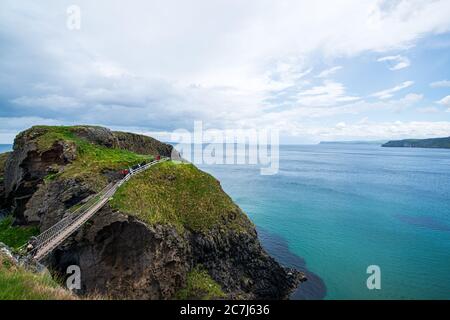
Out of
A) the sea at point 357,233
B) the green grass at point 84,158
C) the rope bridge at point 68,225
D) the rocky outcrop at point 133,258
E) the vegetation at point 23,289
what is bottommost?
the sea at point 357,233

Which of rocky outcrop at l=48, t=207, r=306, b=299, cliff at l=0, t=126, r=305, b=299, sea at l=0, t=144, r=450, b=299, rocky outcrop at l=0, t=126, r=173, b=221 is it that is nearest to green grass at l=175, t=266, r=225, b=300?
cliff at l=0, t=126, r=305, b=299

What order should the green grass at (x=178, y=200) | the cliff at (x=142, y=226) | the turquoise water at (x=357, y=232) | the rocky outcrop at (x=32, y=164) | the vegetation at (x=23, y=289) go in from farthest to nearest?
Result: 1. the rocky outcrop at (x=32, y=164)
2. the turquoise water at (x=357, y=232)
3. the green grass at (x=178, y=200)
4. the cliff at (x=142, y=226)
5. the vegetation at (x=23, y=289)

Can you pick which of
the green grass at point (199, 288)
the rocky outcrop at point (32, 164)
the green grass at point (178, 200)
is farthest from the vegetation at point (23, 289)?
the rocky outcrop at point (32, 164)

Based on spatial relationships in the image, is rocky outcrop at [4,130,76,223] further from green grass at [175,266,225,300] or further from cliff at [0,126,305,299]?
green grass at [175,266,225,300]

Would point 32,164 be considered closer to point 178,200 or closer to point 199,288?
point 178,200

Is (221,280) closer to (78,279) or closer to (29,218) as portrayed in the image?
(78,279)

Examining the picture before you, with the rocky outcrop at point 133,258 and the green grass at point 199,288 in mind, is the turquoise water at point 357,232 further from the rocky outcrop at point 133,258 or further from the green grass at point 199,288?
the rocky outcrop at point 133,258
